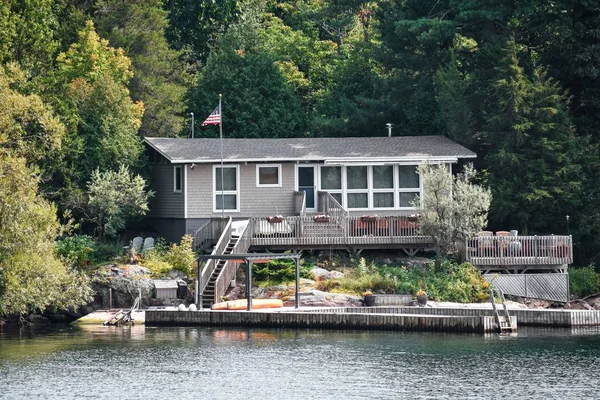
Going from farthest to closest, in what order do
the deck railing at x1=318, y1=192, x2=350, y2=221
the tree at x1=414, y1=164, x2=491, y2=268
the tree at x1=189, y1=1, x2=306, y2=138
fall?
the tree at x1=189, y1=1, x2=306, y2=138
the deck railing at x1=318, y1=192, x2=350, y2=221
the tree at x1=414, y1=164, x2=491, y2=268

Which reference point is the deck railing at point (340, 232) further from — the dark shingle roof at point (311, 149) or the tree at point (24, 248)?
the tree at point (24, 248)

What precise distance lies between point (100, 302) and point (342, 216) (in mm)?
9655

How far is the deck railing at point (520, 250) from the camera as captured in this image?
161 ft

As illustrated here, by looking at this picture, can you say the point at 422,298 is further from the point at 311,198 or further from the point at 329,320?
the point at 311,198

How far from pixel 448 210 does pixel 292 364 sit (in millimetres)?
12611

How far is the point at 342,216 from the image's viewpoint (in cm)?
5038

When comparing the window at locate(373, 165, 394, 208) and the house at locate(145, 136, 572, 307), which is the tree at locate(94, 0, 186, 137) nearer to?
the house at locate(145, 136, 572, 307)

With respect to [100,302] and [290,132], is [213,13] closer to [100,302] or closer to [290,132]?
[290,132]

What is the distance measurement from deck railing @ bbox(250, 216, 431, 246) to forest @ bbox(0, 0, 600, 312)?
14.3 ft

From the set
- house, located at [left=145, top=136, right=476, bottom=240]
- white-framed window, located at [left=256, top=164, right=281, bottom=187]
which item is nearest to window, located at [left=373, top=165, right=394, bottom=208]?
house, located at [left=145, top=136, right=476, bottom=240]

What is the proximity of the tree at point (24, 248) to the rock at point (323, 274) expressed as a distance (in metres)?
9.35

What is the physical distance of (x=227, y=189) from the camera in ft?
175

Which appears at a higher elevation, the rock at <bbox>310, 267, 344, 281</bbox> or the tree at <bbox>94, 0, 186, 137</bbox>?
the tree at <bbox>94, 0, 186, 137</bbox>

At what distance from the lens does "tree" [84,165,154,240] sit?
2046 inches
